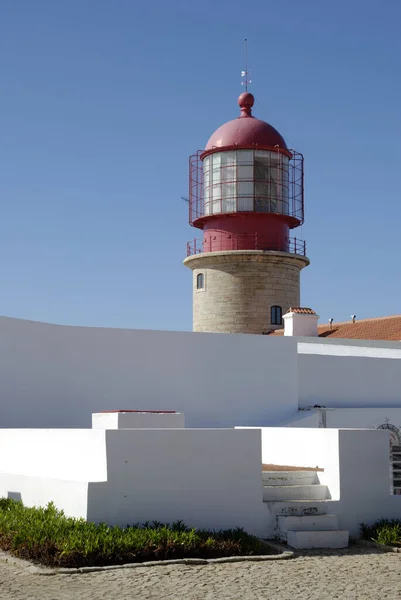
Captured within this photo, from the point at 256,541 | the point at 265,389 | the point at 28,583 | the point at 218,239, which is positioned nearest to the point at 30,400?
the point at 265,389

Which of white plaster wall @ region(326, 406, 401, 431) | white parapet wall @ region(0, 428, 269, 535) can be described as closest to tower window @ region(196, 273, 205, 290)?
white plaster wall @ region(326, 406, 401, 431)

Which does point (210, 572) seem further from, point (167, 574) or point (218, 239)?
point (218, 239)

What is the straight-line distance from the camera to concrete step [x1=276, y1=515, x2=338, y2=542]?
12.0 meters

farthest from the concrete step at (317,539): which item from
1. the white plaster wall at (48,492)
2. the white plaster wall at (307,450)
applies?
the white plaster wall at (48,492)

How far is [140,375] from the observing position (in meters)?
19.3

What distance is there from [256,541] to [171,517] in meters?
1.11

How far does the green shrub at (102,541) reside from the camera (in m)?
9.95

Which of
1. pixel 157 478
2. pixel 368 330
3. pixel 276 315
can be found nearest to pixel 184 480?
pixel 157 478

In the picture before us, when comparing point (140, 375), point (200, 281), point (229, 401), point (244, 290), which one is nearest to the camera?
point (140, 375)

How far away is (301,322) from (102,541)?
16.8 metres

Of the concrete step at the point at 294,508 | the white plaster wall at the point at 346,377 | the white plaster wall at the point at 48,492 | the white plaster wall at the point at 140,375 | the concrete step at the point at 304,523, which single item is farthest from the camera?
the white plaster wall at the point at 346,377

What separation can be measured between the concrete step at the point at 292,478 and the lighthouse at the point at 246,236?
16089 mm

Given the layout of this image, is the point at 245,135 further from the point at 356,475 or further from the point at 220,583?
the point at 220,583

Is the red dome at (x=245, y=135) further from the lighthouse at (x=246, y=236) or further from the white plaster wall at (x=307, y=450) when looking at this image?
the white plaster wall at (x=307, y=450)
